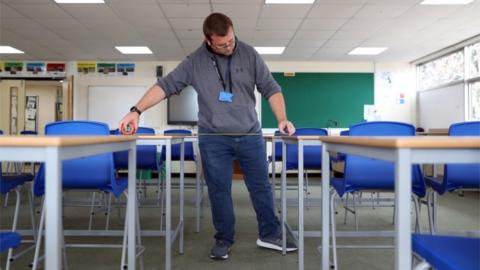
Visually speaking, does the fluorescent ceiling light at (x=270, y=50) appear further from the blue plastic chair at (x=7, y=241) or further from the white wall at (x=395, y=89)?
the blue plastic chair at (x=7, y=241)

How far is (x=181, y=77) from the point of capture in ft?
7.70

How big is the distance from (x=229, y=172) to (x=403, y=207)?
1.60m

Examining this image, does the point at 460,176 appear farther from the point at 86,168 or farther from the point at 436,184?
the point at 86,168

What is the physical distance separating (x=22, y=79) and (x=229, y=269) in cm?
785

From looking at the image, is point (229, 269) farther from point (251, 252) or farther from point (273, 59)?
point (273, 59)

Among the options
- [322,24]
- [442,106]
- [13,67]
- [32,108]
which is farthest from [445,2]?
[32,108]

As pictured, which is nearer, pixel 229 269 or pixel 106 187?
pixel 106 187

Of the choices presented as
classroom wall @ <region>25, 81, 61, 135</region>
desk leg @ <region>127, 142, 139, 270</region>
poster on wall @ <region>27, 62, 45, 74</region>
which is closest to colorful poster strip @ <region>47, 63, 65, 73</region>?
poster on wall @ <region>27, 62, 45, 74</region>

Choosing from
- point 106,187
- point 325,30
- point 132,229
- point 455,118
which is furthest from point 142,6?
point 455,118

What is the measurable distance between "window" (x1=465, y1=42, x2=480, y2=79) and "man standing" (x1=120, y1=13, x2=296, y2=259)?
539 cm

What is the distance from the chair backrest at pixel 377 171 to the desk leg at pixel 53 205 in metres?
1.42

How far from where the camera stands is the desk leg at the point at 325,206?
1.56 m

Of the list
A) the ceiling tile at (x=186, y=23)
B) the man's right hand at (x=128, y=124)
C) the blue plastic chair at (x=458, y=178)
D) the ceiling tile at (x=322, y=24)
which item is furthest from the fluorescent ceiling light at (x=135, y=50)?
the blue plastic chair at (x=458, y=178)

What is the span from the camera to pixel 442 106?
7.34m
